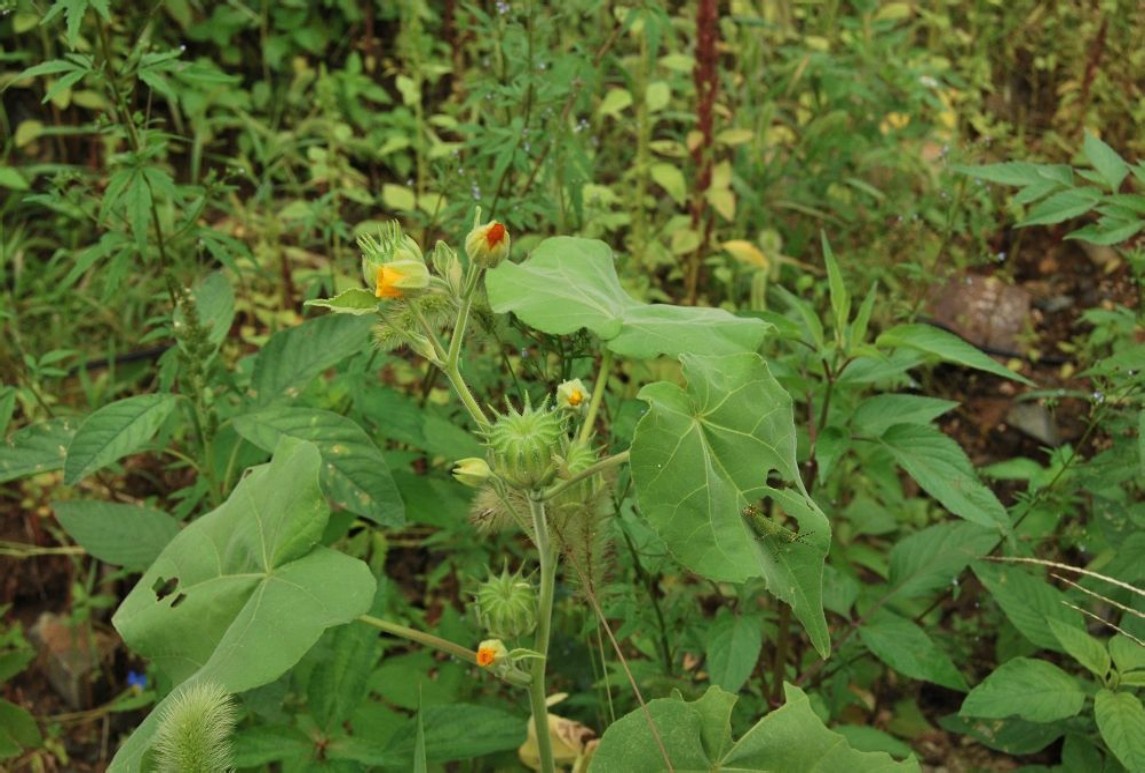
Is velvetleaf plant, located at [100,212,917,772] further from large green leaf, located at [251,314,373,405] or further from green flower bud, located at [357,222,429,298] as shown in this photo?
large green leaf, located at [251,314,373,405]

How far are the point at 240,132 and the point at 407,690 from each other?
2.61 metres

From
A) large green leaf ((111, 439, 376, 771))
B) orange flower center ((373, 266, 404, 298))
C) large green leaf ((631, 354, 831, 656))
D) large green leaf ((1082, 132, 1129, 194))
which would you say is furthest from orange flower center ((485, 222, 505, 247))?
large green leaf ((1082, 132, 1129, 194))

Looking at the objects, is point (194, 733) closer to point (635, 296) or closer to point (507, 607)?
point (507, 607)

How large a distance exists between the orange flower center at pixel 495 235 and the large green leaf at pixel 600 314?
63mm

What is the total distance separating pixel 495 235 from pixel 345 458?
1.95 feet

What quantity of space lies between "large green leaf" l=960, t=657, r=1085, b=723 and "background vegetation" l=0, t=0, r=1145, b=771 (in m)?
0.01

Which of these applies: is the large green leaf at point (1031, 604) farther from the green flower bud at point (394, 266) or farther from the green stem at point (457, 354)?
the green flower bud at point (394, 266)

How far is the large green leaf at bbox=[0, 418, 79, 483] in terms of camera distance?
173 cm

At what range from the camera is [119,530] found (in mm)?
1758

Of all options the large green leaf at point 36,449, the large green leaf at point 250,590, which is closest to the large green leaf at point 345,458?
the large green leaf at point 250,590

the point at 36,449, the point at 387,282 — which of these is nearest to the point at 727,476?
the point at 387,282

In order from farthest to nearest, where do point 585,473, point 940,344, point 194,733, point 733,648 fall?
point 733,648, point 940,344, point 585,473, point 194,733

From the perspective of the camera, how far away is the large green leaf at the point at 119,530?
5.68 feet

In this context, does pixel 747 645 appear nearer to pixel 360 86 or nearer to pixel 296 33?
pixel 360 86
